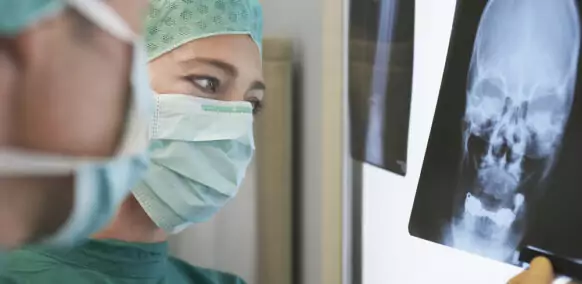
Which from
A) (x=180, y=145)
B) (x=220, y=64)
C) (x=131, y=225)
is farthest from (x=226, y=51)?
(x=131, y=225)

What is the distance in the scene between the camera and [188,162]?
39.0 inches

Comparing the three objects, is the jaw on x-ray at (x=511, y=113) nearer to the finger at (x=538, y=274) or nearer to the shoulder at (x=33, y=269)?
the finger at (x=538, y=274)

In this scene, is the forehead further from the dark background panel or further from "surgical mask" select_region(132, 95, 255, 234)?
the dark background panel

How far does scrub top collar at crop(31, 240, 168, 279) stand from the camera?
3.20ft

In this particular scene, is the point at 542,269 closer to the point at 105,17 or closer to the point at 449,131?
the point at 449,131

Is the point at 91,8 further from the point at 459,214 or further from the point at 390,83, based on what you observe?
the point at 390,83

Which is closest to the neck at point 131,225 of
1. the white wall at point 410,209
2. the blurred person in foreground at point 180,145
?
the blurred person in foreground at point 180,145

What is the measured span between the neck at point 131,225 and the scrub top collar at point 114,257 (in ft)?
0.06

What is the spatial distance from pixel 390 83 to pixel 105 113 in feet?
2.17

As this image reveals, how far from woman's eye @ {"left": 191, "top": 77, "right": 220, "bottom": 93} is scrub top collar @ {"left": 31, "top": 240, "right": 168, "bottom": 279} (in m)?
0.24

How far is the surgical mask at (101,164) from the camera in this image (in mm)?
463

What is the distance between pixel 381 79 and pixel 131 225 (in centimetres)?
44

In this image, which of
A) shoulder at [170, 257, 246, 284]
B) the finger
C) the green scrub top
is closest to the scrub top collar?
the green scrub top

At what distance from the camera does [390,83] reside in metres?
1.10
